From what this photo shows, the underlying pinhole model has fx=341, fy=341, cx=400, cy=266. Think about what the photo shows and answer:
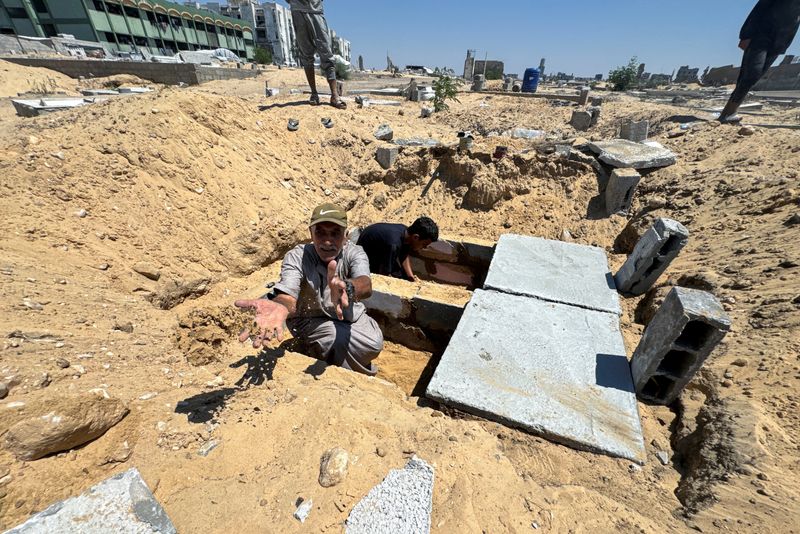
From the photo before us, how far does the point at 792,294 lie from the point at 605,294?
1.14 m

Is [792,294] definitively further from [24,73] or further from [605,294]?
[24,73]

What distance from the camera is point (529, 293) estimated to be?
10.1ft

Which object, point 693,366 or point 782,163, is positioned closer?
point 693,366

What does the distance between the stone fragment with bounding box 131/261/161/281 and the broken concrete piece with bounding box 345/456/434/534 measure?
10.4ft

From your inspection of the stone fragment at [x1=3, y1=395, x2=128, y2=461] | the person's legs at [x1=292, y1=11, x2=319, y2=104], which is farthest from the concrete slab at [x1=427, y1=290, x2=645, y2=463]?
the person's legs at [x1=292, y1=11, x2=319, y2=104]

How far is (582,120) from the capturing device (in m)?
8.74

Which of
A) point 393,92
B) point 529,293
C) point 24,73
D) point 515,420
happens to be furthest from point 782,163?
point 24,73

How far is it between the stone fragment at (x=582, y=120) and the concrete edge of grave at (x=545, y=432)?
28.1ft

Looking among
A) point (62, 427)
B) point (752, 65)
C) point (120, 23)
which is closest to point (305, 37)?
point (62, 427)

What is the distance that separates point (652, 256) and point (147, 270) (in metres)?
4.76

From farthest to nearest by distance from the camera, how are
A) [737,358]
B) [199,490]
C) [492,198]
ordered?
[492,198] → [737,358] → [199,490]

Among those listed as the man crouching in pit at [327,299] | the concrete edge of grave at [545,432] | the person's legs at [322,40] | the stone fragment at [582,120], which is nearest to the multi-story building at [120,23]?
the person's legs at [322,40]

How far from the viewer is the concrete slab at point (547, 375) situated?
196cm

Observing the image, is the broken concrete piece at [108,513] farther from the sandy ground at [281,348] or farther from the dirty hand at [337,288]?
the dirty hand at [337,288]
